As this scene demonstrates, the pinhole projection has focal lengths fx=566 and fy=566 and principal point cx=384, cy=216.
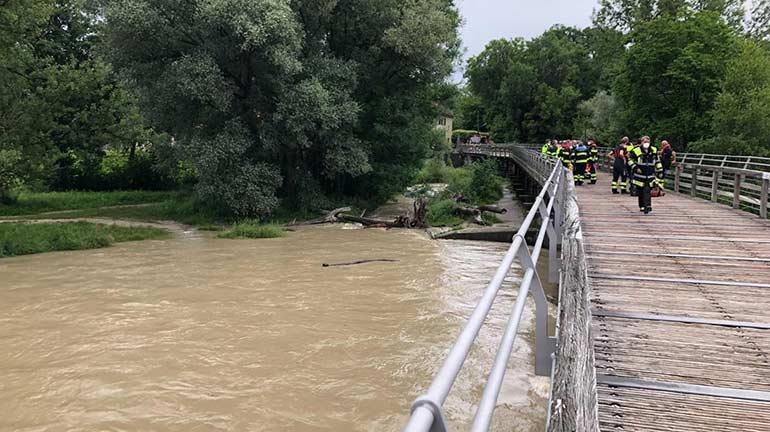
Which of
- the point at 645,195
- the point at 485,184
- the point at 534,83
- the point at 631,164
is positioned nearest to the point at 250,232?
the point at 631,164

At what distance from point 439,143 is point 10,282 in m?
24.8

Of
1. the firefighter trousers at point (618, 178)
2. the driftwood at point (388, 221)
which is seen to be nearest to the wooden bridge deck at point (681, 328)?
the firefighter trousers at point (618, 178)

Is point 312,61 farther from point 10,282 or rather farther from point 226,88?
point 10,282

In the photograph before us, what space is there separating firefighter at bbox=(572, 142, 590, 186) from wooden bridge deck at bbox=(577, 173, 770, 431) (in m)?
9.54

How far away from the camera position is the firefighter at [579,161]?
1869 centimetres

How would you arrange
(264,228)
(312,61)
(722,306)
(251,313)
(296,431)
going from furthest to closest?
(312,61)
(264,228)
(251,313)
(296,431)
(722,306)

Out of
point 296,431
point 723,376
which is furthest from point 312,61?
point 723,376

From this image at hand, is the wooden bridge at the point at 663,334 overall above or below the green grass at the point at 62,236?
above

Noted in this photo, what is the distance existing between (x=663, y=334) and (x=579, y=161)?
Answer: 15059 mm

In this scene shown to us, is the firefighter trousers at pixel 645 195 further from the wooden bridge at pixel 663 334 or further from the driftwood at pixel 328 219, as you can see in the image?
the driftwood at pixel 328 219

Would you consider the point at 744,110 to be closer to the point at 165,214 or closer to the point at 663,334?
the point at 663,334

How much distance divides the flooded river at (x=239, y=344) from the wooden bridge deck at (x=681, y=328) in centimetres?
208

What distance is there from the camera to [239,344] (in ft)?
30.4

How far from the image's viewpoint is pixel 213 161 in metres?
22.1
